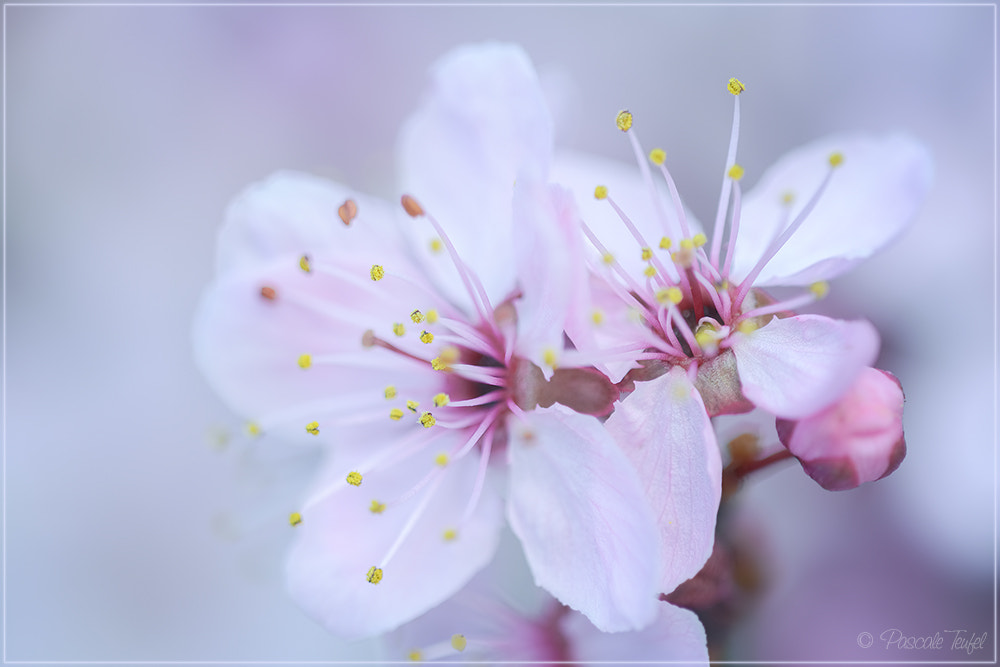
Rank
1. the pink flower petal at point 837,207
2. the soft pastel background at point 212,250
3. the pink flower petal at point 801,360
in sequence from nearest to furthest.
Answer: the pink flower petal at point 801,360 < the pink flower petal at point 837,207 < the soft pastel background at point 212,250

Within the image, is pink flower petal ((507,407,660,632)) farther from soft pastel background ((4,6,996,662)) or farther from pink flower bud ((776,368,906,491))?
soft pastel background ((4,6,996,662))

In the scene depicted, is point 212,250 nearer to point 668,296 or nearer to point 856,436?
point 668,296

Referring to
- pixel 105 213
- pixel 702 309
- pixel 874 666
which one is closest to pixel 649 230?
pixel 702 309

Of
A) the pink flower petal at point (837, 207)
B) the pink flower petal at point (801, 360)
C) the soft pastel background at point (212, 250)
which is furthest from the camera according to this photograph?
the soft pastel background at point (212, 250)

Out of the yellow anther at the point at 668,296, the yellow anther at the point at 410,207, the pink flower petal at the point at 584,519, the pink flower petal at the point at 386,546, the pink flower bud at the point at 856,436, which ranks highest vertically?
the yellow anther at the point at 410,207

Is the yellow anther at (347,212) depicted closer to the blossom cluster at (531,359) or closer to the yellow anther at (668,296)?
the blossom cluster at (531,359)

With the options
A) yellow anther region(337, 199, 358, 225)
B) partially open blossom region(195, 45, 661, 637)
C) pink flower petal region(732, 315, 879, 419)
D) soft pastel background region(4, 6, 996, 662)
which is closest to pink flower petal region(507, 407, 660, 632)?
partially open blossom region(195, 45, 661, 637)

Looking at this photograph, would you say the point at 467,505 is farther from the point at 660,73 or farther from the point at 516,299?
the point at 660,73

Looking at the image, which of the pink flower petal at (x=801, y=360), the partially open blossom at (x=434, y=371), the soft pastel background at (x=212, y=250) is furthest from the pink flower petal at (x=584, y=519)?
the soft pastel background at (x=212, y=250)
